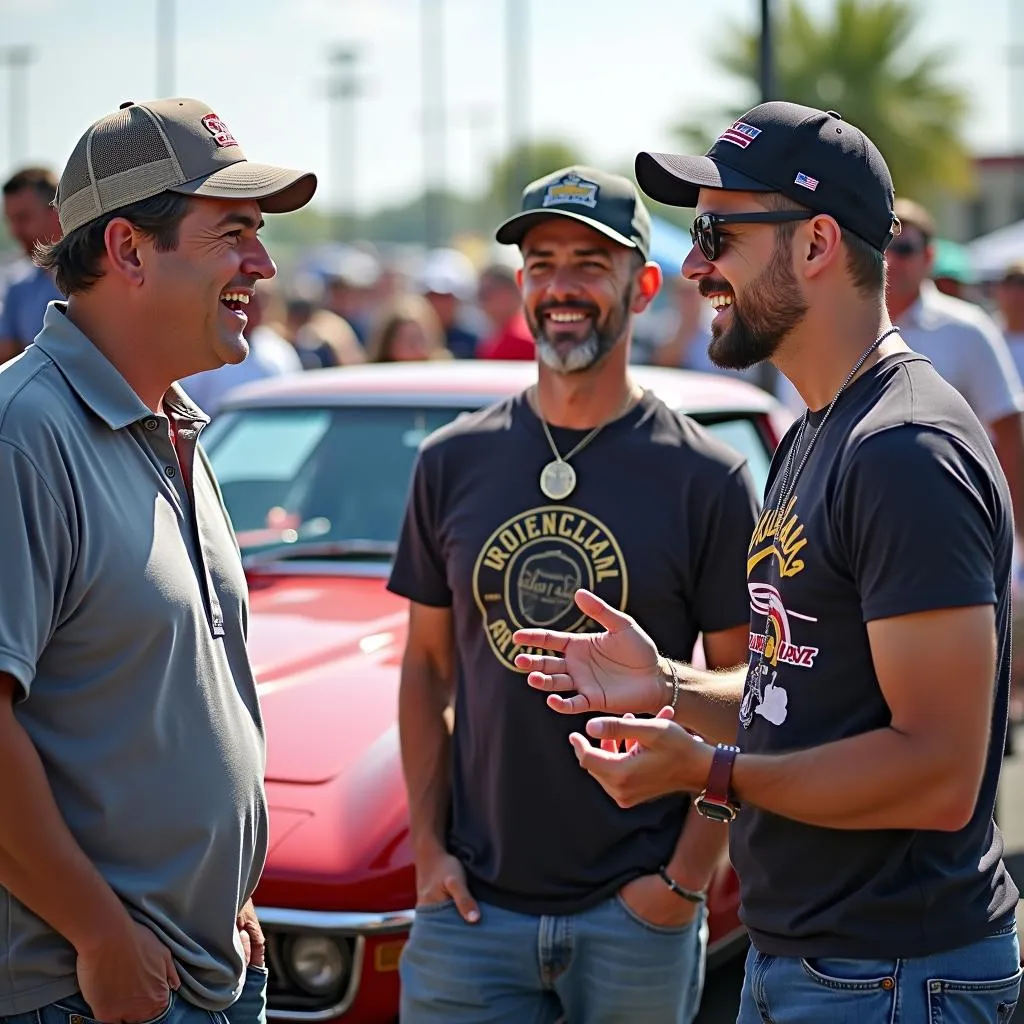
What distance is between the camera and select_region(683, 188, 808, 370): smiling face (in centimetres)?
254

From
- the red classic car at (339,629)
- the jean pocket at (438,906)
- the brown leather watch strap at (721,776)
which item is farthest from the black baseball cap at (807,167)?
the red classic car at (339,629)

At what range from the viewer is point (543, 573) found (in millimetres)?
3377

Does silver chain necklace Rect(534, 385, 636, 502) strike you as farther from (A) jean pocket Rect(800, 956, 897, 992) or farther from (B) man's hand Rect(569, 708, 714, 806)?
(A) jean pocket Rect(800, 956, 897, 992)

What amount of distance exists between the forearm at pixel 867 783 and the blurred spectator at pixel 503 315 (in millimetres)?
5875

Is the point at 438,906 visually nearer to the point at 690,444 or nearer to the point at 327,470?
the point at 690,444

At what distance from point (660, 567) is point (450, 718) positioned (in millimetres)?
650

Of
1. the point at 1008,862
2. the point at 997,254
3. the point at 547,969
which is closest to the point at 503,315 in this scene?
the point at 1008,862

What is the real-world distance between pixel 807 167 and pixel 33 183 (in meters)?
5.39

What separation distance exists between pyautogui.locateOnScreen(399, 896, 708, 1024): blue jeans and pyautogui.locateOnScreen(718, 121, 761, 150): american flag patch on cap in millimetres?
1614

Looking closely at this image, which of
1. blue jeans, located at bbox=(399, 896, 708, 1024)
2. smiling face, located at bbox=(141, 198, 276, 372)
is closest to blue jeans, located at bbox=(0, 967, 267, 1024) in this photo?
blue jeans, located at bbox=(399, 896, 708, 1024)

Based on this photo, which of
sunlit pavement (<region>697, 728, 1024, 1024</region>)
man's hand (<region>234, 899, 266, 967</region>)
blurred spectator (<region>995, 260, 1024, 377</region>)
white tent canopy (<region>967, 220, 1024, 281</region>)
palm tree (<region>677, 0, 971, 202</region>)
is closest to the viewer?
man's hand (<region>234, 899, 266, 967</region>)

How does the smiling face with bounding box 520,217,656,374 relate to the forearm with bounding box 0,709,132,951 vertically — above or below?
above

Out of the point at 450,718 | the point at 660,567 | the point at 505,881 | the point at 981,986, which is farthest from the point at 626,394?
the point at 981,986

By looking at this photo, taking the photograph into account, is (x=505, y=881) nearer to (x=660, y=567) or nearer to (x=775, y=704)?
(x=660, y=567)
